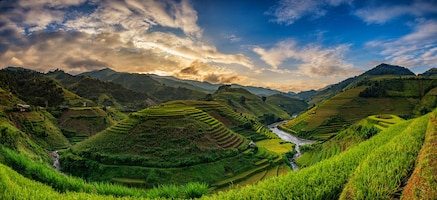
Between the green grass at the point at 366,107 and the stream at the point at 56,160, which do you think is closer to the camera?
the stream at the point at 56,160

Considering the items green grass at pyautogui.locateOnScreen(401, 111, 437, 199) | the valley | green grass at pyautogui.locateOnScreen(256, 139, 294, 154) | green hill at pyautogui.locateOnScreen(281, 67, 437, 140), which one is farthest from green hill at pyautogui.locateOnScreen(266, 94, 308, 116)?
green grass at pyautogui.locateOnScreen(401, 111, 437, 199)

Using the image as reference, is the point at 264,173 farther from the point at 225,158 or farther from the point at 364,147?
the point at 364,147

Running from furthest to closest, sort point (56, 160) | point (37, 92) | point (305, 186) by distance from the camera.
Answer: point (37, 92) < point (56, 160) < point (305, 186)

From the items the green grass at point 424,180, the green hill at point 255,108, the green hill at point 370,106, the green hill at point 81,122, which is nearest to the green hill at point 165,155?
the green hill at point 81,122

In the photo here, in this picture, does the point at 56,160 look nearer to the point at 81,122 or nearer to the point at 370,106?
the point at 81,122

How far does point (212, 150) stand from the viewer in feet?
127

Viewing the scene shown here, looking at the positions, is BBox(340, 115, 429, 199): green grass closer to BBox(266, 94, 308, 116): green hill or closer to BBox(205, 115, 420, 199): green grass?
BBox(205, 115, 420, 199): green grass

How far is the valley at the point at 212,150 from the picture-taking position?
3.53 metres

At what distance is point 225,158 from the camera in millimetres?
38156

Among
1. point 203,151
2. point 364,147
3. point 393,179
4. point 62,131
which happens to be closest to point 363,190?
point 393,179

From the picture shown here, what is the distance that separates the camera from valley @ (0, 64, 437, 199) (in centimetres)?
353

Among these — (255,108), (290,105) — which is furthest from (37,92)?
(290,105)

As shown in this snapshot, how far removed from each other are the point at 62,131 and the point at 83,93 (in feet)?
268

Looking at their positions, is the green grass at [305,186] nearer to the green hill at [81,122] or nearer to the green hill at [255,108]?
the green hill at [81,122]
